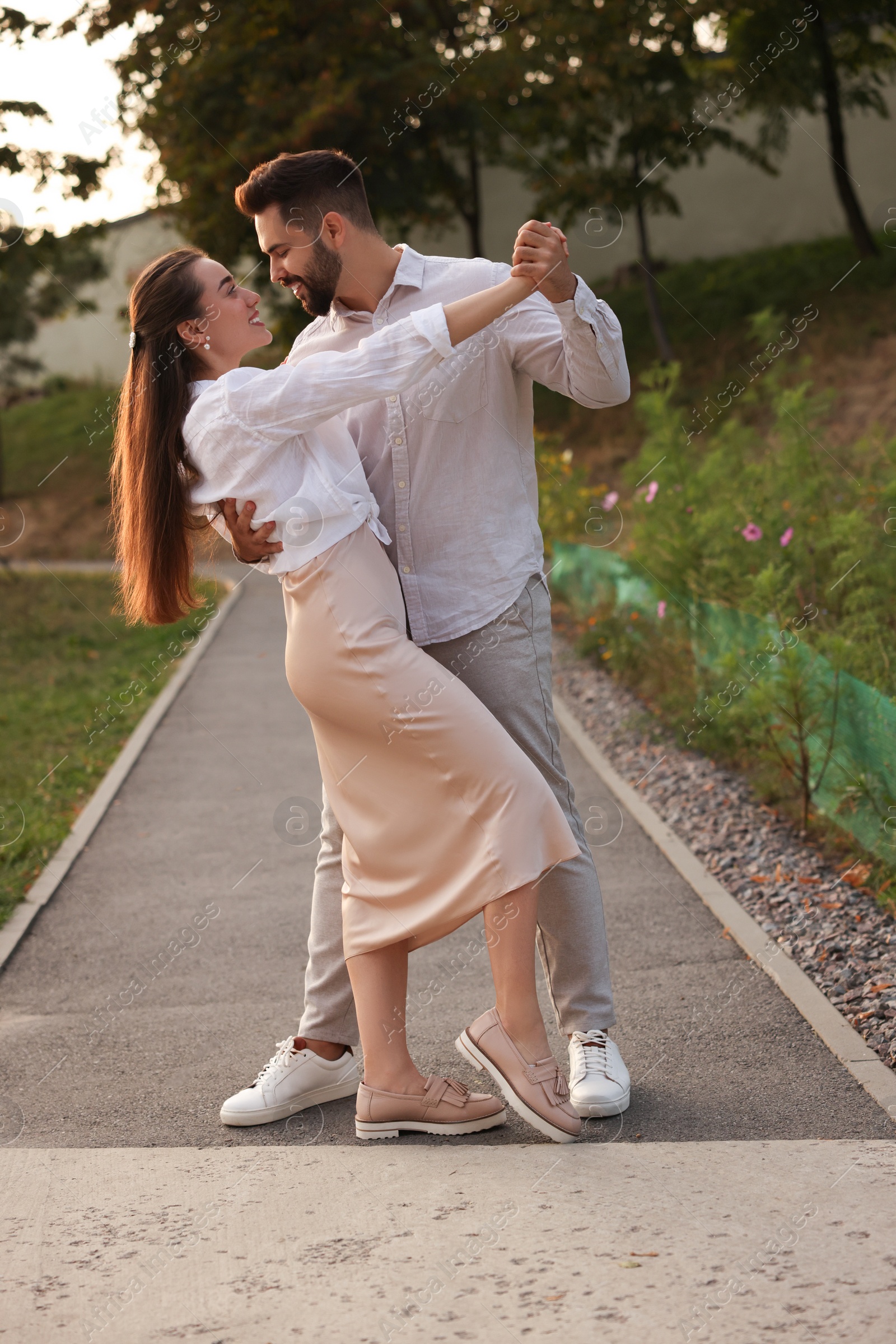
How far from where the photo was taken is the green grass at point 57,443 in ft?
108

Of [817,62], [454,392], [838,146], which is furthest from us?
[838,146]

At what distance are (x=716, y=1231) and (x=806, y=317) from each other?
2119cm

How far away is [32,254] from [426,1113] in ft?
48.4

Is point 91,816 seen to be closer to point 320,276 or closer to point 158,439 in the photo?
point 158,439

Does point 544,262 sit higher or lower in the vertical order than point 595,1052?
higher

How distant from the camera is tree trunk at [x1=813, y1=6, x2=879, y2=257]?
902 inches

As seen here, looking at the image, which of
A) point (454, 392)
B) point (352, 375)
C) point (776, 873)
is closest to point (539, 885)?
point (454, 392)

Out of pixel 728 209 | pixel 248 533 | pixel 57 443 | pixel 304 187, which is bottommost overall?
Result: pixel 248 533

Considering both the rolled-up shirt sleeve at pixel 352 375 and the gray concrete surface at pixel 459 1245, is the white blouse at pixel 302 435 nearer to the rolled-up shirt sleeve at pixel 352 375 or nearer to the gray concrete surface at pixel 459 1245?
the rolled-up shirt sleeve at pixel 352 375

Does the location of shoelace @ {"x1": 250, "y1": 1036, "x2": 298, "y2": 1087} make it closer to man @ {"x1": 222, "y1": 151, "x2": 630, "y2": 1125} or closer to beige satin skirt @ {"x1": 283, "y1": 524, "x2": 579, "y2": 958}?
man @ {"x1": 222, "y1": 151, "x2": 630, "y2": 1125}

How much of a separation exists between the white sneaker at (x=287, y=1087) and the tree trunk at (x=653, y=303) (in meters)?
21.6

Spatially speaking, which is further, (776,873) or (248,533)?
(776,873)

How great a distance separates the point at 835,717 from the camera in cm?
519

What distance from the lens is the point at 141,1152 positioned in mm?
3125
